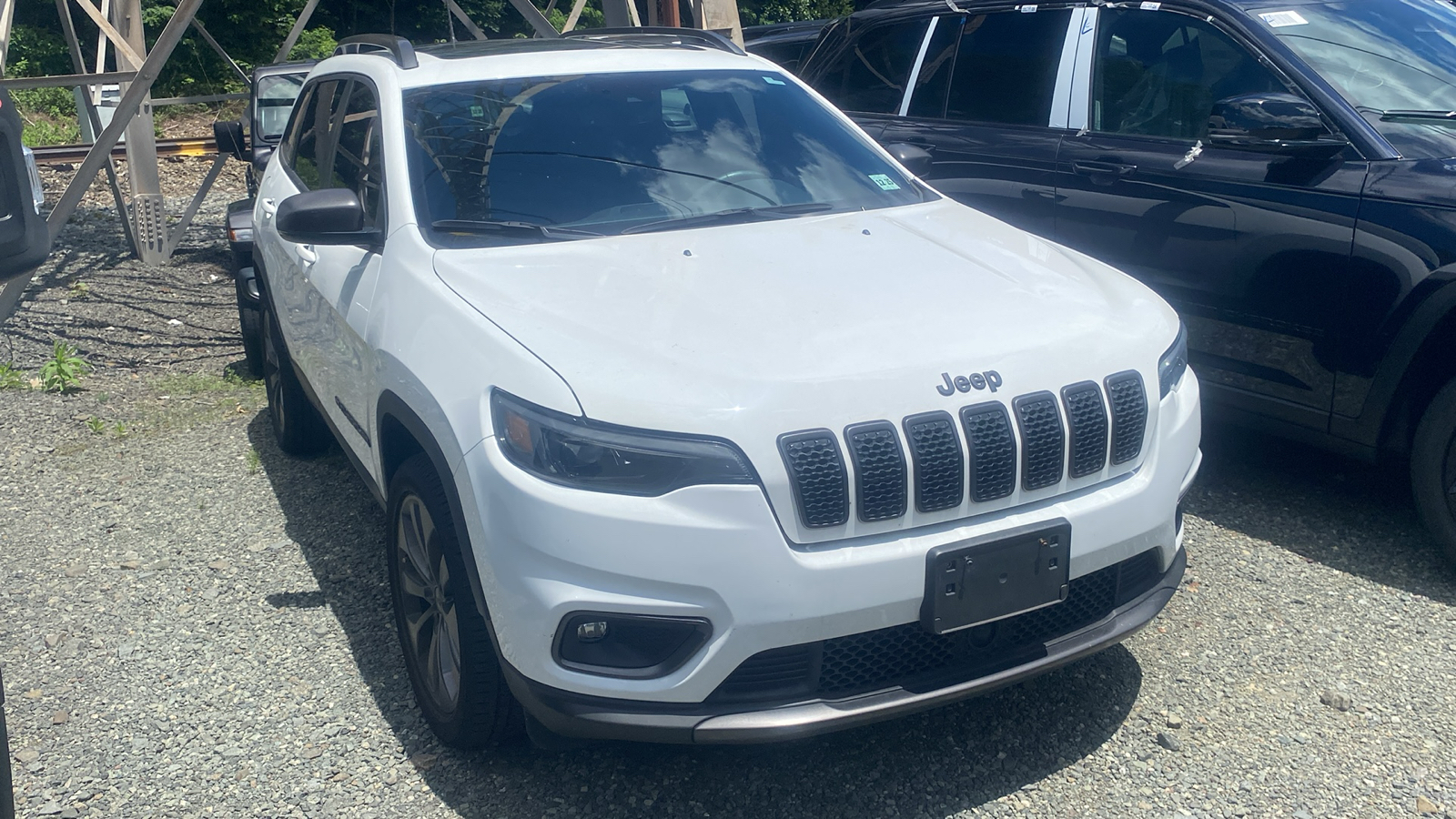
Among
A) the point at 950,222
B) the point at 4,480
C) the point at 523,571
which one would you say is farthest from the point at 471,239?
the point at 4,480

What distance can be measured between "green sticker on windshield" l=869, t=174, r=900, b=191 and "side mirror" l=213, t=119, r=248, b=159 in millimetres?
6229

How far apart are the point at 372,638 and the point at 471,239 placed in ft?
4.23

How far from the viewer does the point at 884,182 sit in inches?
161

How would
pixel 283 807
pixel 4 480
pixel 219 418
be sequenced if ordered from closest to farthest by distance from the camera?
pixel 283 807 < pixel 4 480 < pixel 219 418

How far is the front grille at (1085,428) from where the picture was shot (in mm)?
2793

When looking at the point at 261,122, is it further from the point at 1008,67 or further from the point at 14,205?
the point at 14,205

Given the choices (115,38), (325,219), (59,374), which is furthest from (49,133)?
(325,219)

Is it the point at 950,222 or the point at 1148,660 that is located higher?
the point at 950,222

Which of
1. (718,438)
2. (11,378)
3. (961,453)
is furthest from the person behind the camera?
(11,378)

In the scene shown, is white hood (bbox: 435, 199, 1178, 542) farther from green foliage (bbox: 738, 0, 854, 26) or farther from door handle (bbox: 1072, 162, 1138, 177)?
green foliage (bbox: 738, 0, 854, 26)

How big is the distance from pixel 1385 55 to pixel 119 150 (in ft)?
44.5

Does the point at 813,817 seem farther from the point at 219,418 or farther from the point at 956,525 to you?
the point at 219,418

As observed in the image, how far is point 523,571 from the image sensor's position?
2578 mm

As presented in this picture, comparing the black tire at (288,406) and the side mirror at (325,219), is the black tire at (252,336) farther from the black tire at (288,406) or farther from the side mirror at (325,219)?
the side mirror at (325,219)
